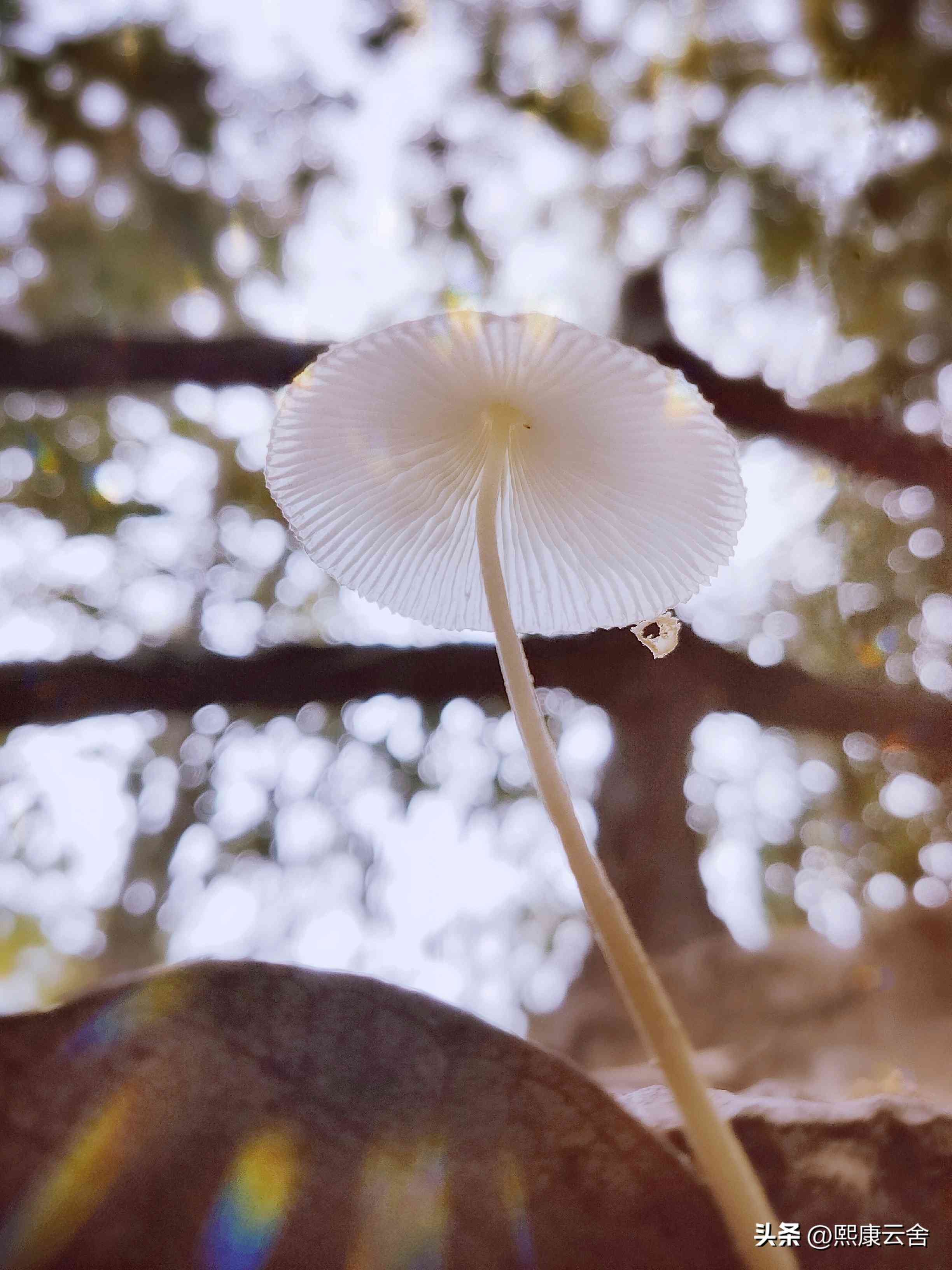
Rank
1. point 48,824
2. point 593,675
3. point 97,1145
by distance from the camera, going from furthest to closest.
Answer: point 48,824
point 593,675
point 97,1145

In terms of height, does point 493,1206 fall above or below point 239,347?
below

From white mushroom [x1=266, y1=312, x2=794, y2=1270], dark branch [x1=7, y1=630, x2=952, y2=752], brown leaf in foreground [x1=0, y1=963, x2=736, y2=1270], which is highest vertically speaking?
white mushroom [x1=266, y1=312, x2=794, y2=1270]

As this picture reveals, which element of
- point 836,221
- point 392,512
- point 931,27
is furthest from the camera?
point 836,221

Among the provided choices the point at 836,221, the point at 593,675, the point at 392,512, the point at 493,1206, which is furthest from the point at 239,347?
the point at 493,1206

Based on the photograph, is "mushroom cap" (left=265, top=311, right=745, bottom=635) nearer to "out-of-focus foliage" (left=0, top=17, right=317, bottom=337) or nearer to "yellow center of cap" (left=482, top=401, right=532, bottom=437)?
"yellow center of cap" (left=482, top=401, right=532, bottom=437)

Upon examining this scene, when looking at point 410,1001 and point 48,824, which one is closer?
point 410,1001

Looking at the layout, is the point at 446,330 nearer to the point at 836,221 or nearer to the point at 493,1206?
the point at 493,1206

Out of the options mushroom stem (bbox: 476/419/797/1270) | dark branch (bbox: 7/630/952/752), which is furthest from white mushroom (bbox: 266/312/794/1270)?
dark branch (bbox: 7/630/952/752)
